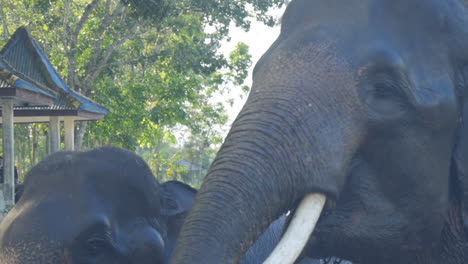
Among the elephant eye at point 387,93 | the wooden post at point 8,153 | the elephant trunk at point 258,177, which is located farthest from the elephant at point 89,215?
the wooden post at point 8,153

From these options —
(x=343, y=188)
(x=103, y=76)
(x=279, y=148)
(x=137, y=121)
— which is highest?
(x=279, y=148)

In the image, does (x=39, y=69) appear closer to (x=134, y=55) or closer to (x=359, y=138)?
(x=134, y=55)

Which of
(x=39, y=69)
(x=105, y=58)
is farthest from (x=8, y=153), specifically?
(x=105, y=58)

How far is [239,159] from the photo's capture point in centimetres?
198

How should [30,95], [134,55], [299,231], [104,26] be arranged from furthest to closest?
1. [134,55]
2. [104,26]
3. [30,95]
4. [299,231]

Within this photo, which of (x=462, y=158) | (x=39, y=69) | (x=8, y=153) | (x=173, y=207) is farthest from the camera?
(x=39, y=69)

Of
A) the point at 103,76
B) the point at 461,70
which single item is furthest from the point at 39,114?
the point at 461,70

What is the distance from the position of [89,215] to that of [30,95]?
371 inches

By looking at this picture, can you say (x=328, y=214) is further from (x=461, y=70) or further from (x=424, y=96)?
(x=461, y=70)

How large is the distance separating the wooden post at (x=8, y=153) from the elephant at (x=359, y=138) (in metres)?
10.7

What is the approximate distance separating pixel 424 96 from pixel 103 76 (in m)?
18.4

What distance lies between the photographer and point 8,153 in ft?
42.0

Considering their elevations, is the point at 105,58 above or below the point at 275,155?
below

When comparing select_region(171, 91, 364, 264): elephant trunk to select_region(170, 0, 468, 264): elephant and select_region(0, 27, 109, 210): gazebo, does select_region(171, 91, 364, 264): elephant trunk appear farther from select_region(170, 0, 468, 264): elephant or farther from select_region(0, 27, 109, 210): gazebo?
select_region(0, 27, 109, 210): gazebo
